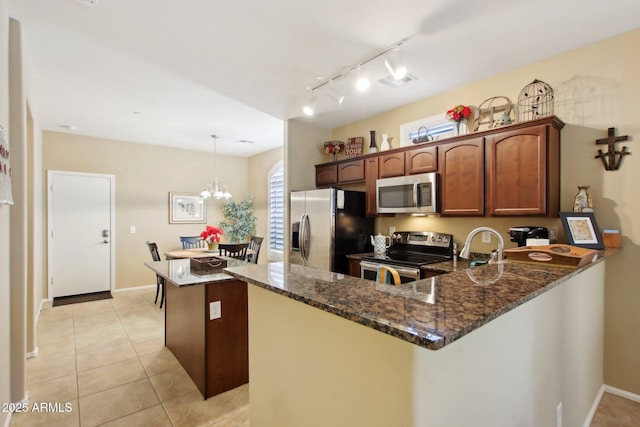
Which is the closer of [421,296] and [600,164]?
[421,296]

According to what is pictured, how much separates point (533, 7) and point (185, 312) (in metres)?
3.48

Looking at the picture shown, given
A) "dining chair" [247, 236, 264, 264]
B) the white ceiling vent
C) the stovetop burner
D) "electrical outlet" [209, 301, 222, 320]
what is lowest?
"electrical outlet" [209, 301, 222, 320]

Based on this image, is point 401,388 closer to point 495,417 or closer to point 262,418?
point 495,417

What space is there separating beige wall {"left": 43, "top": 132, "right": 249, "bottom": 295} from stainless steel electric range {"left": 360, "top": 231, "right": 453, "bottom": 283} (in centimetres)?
431

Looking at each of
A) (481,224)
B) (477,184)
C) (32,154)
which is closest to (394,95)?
(477,184)

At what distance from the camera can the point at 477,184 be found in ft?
9.07

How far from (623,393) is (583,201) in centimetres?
151

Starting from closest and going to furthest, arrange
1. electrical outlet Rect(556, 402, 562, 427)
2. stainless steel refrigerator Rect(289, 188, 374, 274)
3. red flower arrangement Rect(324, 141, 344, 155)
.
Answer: electrical outlet Rect(556, 402, 562, 427)
stainless steel refrigerator Rect(289, 188, 374, 274)
red flower arrangement Rect(324, 141, 344, 155)

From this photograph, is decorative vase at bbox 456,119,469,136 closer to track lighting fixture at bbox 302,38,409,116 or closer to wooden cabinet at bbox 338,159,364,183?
track lighting fixture at bbox 302,38,409,116

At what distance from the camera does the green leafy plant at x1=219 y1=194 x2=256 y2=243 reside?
6332 millimetres

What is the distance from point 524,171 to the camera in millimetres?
2473

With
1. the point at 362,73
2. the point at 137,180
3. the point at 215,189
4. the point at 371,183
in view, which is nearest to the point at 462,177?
the point at 371,183

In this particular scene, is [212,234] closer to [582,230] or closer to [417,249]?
[417,249]

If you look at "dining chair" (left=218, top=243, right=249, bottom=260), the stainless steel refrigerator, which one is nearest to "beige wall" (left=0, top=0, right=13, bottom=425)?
"dining chair" (left=218, top=243, right=249, bottom=260)
